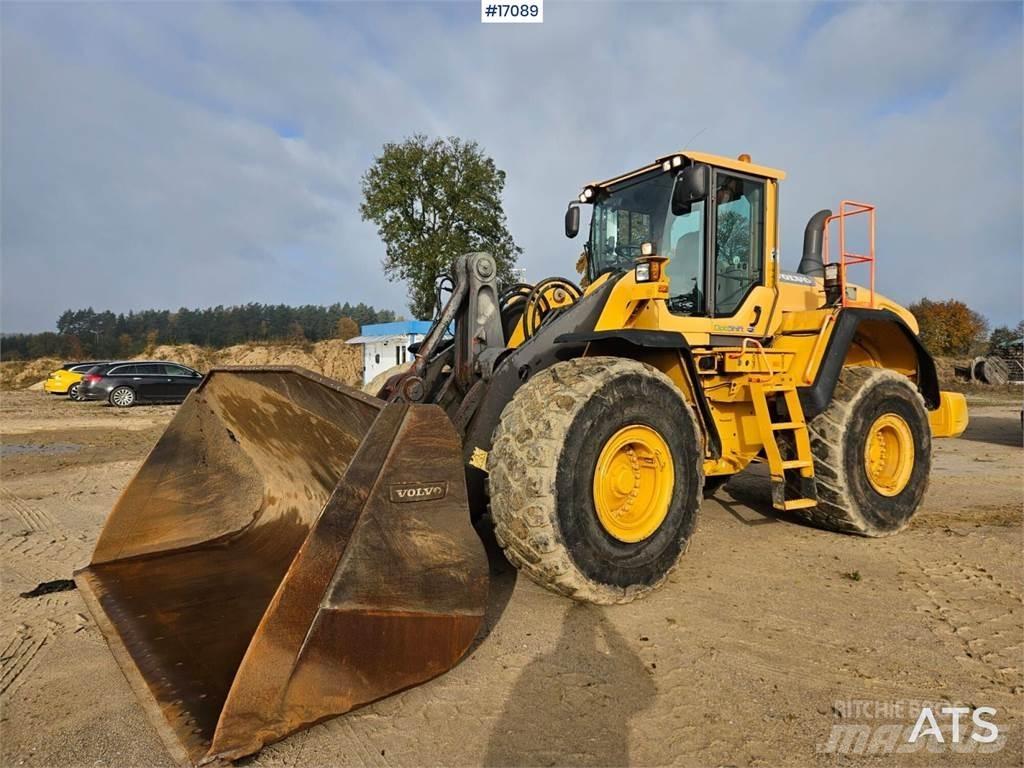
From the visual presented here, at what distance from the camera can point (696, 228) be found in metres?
5.03

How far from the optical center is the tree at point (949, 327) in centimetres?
3878

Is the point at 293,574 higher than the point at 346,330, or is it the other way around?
the point at 346,330

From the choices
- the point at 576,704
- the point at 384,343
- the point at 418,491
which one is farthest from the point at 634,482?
the point at 384,343

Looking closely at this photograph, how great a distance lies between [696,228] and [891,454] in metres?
2.69

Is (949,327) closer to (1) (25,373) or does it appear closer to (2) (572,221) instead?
(2) (572,221)

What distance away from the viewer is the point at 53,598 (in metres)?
3.89

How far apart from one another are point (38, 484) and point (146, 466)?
490cm

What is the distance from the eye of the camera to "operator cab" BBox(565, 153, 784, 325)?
5012 millimetres

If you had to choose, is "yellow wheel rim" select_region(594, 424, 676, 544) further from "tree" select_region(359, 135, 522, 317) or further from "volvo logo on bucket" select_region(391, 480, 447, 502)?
"tree" select_region(359, 135, 522, 317)

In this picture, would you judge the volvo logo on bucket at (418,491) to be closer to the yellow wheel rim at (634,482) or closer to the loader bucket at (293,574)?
the loader bucket at (293,574)

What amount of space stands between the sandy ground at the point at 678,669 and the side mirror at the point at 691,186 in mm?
2455

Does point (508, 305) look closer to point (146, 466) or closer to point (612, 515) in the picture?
point (612, 515)

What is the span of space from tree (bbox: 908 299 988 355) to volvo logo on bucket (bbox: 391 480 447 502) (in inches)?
1630

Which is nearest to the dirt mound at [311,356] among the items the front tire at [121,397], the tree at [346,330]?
the tree at [346,330]
